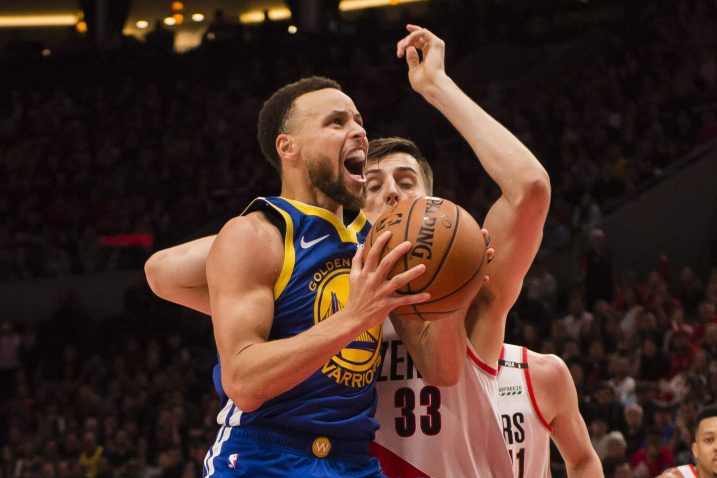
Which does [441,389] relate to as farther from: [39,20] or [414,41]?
[39,20]

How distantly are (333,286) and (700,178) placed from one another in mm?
11863

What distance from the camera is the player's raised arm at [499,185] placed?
11.5 ft

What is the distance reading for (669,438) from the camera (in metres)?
9.34

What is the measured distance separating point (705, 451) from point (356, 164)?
3.83 metres

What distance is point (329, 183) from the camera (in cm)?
346

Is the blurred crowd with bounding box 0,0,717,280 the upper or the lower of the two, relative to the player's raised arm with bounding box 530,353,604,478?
upper

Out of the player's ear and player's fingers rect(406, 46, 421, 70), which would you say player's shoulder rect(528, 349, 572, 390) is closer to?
player's fingers rect(406, 46, 421, 70)

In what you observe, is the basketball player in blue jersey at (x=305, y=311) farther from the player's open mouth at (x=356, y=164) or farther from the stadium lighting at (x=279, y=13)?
the stadium lighting at (x=279, y=13)

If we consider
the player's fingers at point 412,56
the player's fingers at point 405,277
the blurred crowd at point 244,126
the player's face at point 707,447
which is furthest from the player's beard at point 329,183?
the blurred crowd at point 244,126

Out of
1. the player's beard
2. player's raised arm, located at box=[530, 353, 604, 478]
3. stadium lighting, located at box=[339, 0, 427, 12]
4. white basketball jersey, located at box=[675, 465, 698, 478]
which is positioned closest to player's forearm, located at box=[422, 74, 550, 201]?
the player's beard

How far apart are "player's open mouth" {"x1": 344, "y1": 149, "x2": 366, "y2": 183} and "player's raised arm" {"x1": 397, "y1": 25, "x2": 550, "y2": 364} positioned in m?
0.33

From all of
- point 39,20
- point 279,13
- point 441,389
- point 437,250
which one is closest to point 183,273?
point 441,389

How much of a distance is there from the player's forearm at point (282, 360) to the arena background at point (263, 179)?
6.63m

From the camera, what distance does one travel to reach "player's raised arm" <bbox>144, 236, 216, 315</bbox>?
12.0 ft
